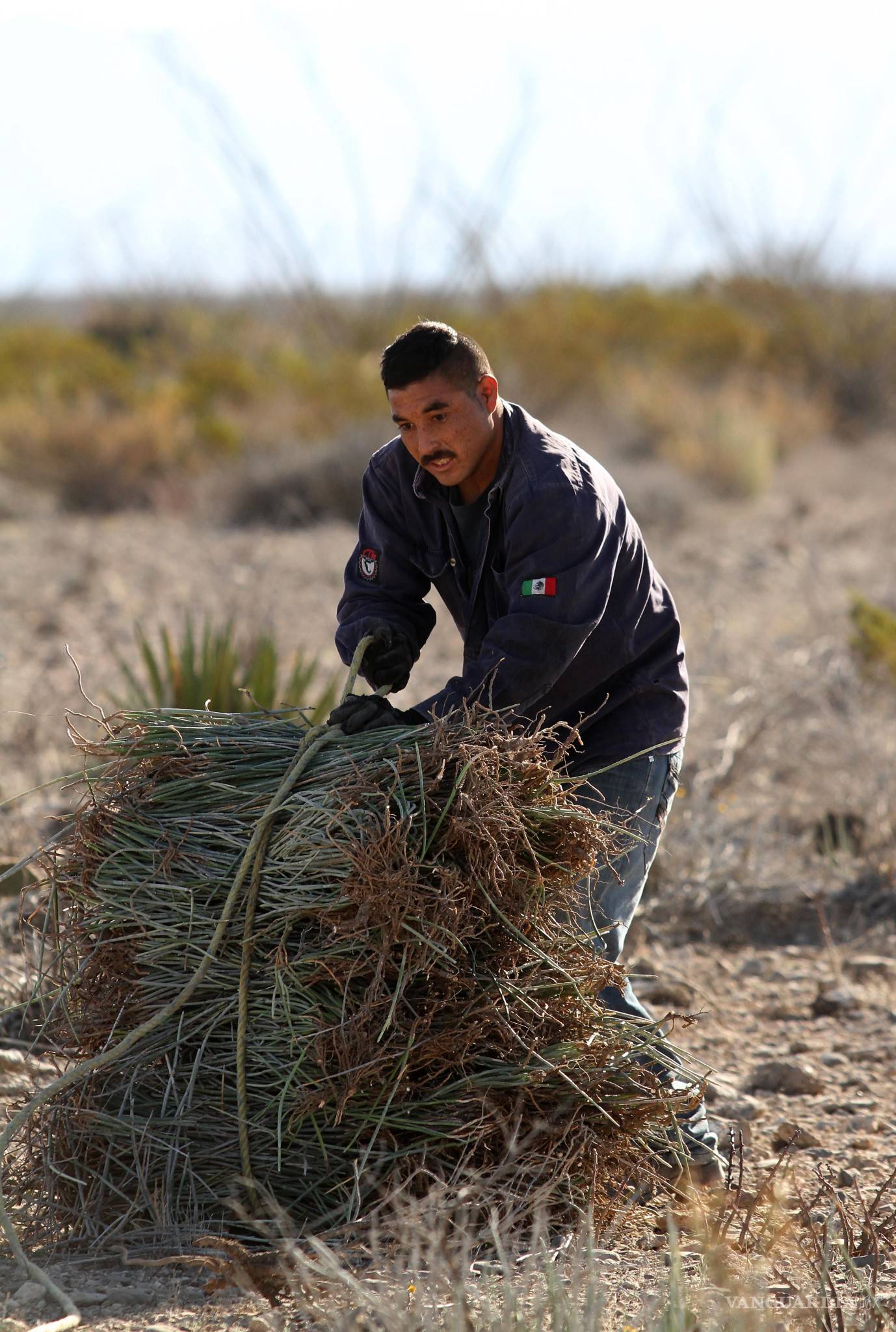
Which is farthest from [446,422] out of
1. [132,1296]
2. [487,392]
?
[132,1296]

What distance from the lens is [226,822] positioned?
107 inches

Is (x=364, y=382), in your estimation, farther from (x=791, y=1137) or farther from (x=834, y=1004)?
(x=791, y=1137)

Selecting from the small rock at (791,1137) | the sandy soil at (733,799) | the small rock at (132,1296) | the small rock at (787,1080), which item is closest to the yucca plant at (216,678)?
the sandy soil at (733,799)

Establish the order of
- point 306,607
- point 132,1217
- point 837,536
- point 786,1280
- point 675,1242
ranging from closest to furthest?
point 675,1242
point 786,1280
point 132,1217
point 306,607
point 837,536

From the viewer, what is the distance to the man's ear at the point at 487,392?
2930 millimetres

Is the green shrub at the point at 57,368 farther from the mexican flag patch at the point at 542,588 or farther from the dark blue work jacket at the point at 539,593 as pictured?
the mexican flag patch at the point at 542,588

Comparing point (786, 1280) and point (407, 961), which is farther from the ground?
point (407, 961)

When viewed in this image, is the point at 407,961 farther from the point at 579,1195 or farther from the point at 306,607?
the point at 306,607

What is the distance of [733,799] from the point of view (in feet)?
18.2

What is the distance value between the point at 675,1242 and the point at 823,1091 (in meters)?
1.95

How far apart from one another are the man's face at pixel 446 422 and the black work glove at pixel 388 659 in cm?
35

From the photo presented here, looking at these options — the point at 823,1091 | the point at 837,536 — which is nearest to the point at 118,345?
the point at 837,536

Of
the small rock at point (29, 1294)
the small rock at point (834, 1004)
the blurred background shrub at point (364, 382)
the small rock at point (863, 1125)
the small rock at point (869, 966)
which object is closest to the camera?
the small rock at point (29, 1294)

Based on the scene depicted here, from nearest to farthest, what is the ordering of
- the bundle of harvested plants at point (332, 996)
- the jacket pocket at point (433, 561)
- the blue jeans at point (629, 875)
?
the bundle of harvested plants at point (332, 996) → the blue jeans at point (629, 875) → the jacket pocket at point (433, 561)
